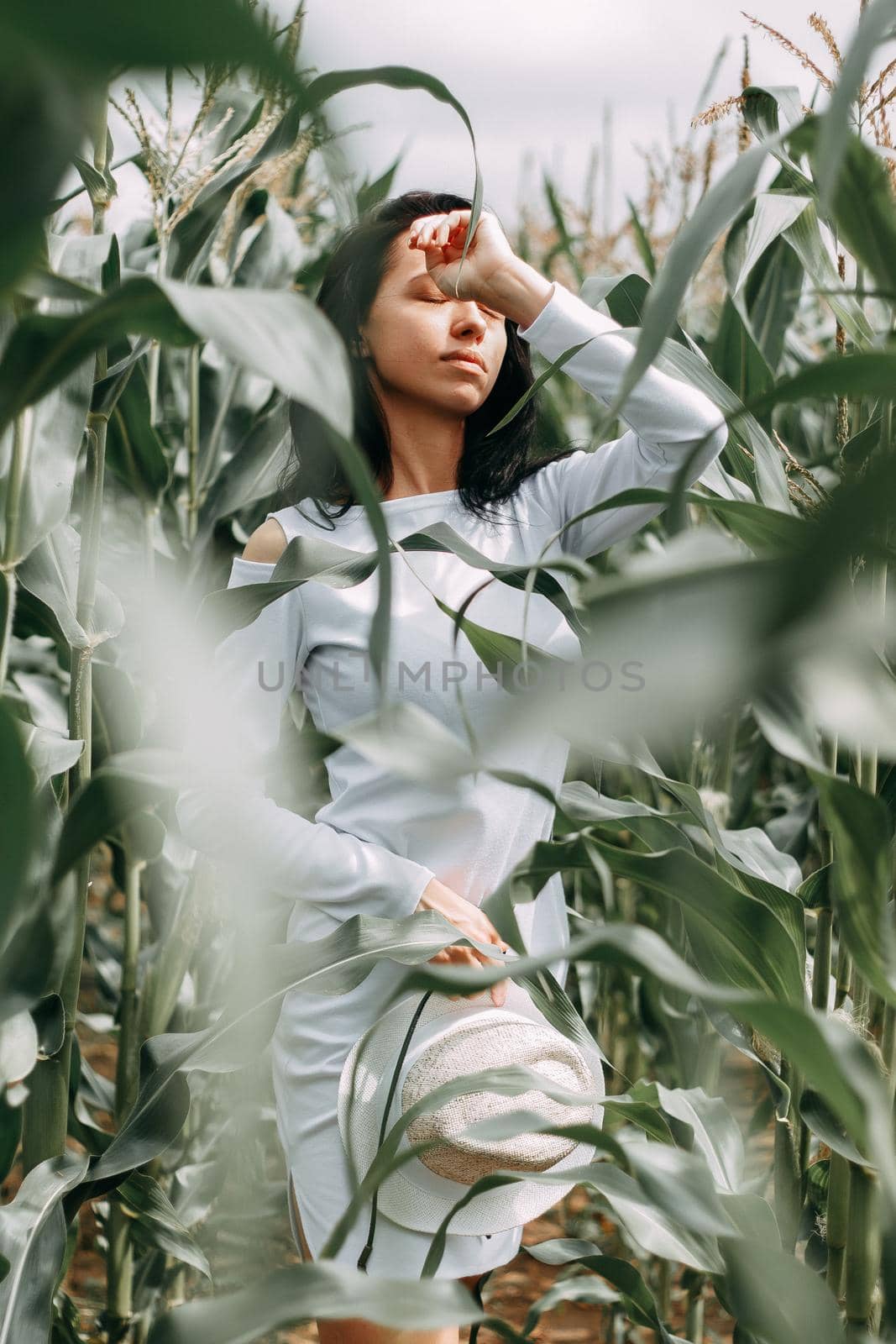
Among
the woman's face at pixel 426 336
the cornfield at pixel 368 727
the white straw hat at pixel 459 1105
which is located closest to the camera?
the cornfield at pixel 368 727

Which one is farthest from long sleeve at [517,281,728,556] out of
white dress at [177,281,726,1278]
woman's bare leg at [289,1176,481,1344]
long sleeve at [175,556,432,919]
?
woman's bare leg at [289,1176,481,1344]

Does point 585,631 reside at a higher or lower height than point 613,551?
higher

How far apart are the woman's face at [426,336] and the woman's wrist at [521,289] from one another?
1.7 inches

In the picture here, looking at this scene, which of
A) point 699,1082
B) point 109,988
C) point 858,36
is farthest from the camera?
point 109,988

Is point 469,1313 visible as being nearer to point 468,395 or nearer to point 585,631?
point 585,631

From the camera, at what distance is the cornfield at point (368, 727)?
300 mm

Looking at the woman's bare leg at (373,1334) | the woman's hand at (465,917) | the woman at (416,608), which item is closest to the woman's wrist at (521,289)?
the woman at (416,608)

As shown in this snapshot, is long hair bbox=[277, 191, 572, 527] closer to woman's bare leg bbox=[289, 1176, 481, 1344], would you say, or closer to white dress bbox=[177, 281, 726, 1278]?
white dress bbox=[177, 281, 726, 1278]

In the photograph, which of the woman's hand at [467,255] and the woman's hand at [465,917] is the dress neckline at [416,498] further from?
the woman's hand at [465,917]

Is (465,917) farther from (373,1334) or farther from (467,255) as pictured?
(467,255)

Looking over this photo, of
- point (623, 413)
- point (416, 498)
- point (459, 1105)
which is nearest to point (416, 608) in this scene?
point (416, 498)

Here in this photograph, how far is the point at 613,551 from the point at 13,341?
0.92 metres

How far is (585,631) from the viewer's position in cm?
59

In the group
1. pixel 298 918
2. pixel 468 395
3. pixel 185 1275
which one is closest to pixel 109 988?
pixel 185 1275
